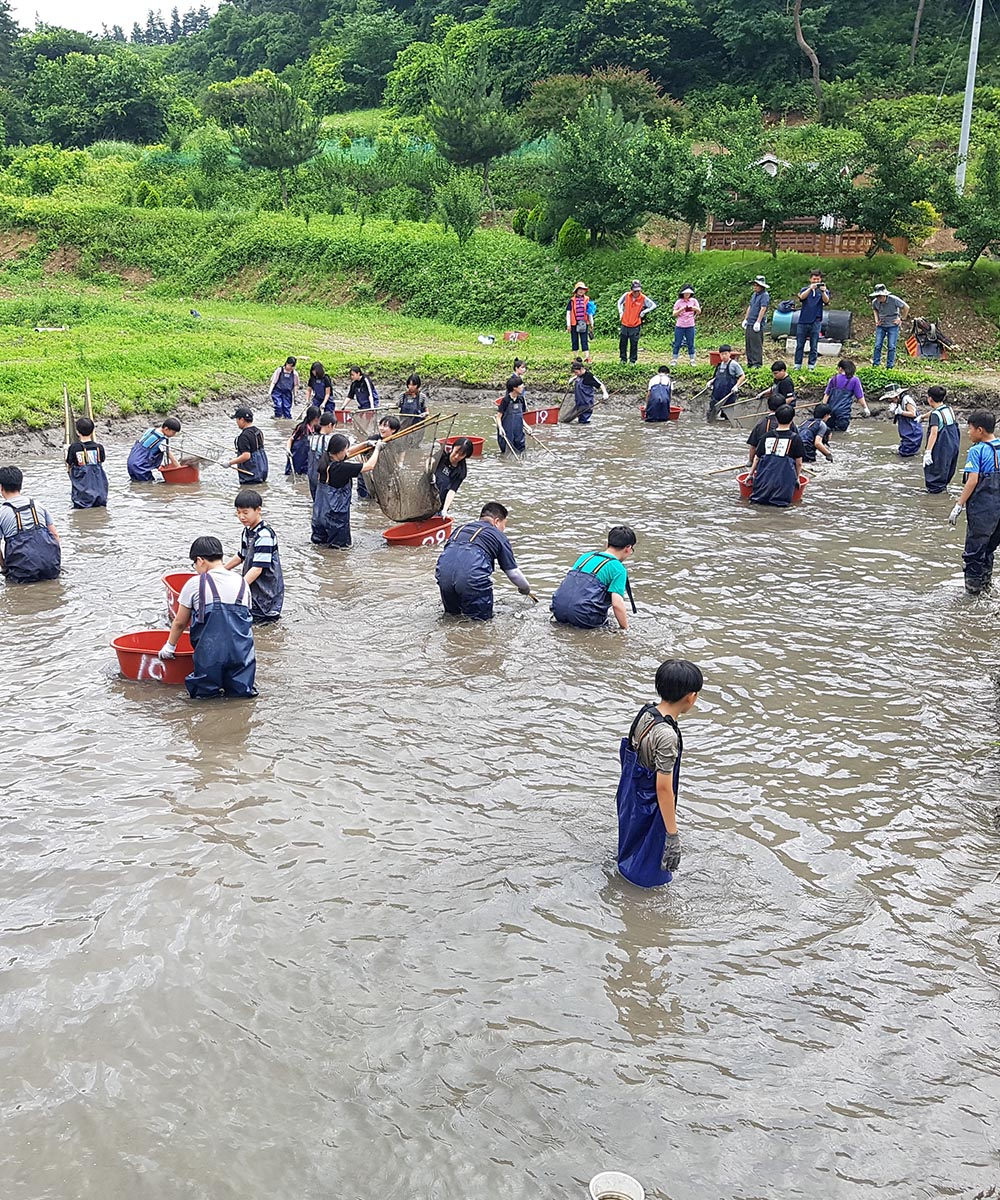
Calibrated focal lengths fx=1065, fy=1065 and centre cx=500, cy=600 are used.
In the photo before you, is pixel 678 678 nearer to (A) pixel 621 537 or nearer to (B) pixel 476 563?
(A) pixel 621 537

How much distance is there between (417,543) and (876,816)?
730cm

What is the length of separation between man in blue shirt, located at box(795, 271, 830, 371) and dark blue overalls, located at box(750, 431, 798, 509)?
8878 millimetres

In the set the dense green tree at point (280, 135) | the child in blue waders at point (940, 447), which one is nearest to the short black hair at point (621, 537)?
the child in blue waders at point (940, 447)

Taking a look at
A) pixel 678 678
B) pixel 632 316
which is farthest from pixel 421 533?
pixel 632 316

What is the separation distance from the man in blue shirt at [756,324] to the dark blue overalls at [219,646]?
17.6 metres

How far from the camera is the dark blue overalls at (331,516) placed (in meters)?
12.6

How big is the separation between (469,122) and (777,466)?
29848 mm

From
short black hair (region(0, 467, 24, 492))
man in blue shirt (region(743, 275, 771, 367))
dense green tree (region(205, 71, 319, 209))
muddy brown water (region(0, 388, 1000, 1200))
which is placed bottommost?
muddy brown water (region(0, 388, 1000, 1200))

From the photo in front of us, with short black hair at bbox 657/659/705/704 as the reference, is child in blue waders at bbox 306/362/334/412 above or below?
above

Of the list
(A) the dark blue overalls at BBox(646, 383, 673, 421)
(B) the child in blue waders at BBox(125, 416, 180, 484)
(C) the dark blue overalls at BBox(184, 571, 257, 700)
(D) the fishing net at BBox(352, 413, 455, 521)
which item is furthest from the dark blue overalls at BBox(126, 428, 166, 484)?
(A) the dark blue overalls at BBox(646, 383, 673, 421)

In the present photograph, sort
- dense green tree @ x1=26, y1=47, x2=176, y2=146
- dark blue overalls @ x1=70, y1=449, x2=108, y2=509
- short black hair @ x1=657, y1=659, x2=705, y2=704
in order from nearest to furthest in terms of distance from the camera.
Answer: short black hair @ x1=657, y1=659, x2=705, y2=704 < dark blue overalls @ x1=70, y1=449, x2=108, y2=509 < dense green tree @ x1=26, y1=47, x2=176, y2=146

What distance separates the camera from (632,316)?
23438 millimetres

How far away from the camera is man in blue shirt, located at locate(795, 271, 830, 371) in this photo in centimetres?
2238

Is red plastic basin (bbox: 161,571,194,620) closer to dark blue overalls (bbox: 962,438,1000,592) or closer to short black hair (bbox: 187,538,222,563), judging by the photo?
short black hair (bbox: 187,538,222,563)
